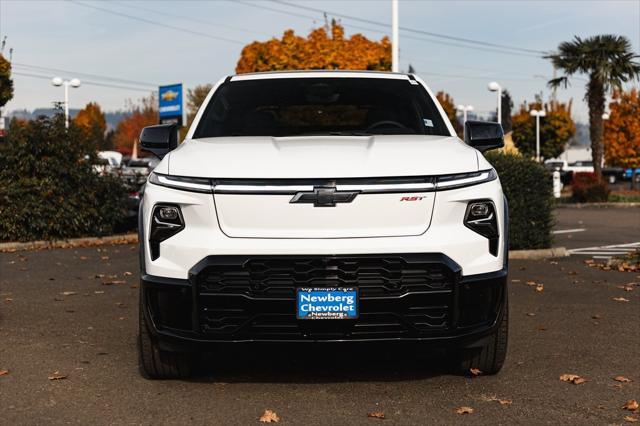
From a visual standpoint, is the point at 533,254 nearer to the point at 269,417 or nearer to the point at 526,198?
the point at 526,198

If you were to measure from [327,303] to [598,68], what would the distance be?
35.0 m

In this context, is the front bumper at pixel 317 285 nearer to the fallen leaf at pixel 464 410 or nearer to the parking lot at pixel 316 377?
the parking lot at pixel 316 377

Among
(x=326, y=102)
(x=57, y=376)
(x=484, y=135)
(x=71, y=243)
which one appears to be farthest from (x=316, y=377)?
(x=71, y=243)

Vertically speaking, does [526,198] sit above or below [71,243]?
above

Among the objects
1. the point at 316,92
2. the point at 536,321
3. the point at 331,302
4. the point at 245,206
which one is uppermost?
the point at 316,92

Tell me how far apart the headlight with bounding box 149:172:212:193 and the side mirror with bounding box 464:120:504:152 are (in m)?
2.04

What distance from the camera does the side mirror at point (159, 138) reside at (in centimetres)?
580

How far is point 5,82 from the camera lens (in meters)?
29.8

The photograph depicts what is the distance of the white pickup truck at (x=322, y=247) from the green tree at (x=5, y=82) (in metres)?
26.8

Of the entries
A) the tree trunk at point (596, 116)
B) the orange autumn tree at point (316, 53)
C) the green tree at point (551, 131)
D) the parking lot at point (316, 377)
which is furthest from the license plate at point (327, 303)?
the green tree at point (551, 131)

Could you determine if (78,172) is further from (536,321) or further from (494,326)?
(494,326)

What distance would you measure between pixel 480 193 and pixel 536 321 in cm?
315

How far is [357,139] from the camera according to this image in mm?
5277

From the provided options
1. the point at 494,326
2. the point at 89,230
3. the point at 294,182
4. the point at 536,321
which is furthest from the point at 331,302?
the point at 89,230
